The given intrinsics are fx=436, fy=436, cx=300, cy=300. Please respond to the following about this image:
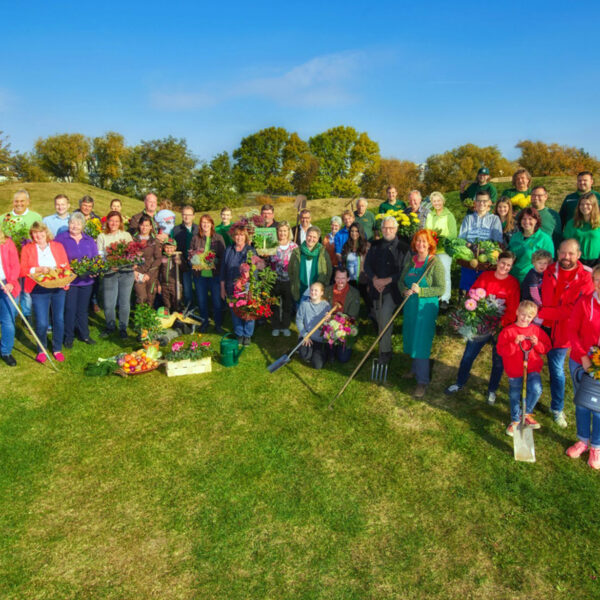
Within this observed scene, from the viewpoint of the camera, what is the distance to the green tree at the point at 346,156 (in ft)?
214

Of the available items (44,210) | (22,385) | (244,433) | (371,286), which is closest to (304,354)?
(371,286)

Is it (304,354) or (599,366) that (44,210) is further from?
(599,366)

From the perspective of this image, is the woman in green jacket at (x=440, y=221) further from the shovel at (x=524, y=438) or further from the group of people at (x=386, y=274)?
the shovel at (x=524, y=438)

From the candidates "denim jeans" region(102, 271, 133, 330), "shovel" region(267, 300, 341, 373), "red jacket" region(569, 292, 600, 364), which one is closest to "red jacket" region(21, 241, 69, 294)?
"denim jeans" region(102, 271, 133, 330)

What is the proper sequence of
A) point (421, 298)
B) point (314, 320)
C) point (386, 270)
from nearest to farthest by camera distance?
point (421, 298)
point (386, 270)
point (314, 320)

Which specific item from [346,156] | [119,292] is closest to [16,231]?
[119,292]

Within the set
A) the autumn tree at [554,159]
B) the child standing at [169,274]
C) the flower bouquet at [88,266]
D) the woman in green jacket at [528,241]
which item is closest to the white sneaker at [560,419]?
the woman in green jacket at [528,241]

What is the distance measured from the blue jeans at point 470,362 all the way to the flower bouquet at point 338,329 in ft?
6.25

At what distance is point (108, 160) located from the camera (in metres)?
61.9

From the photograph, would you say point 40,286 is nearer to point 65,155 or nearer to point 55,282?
point 55,282

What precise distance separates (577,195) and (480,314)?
11.0 ft

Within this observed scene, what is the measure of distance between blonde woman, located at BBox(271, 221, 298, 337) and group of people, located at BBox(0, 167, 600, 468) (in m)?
0.02

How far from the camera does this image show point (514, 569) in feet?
13.3

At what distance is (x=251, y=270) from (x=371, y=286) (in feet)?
7.65
